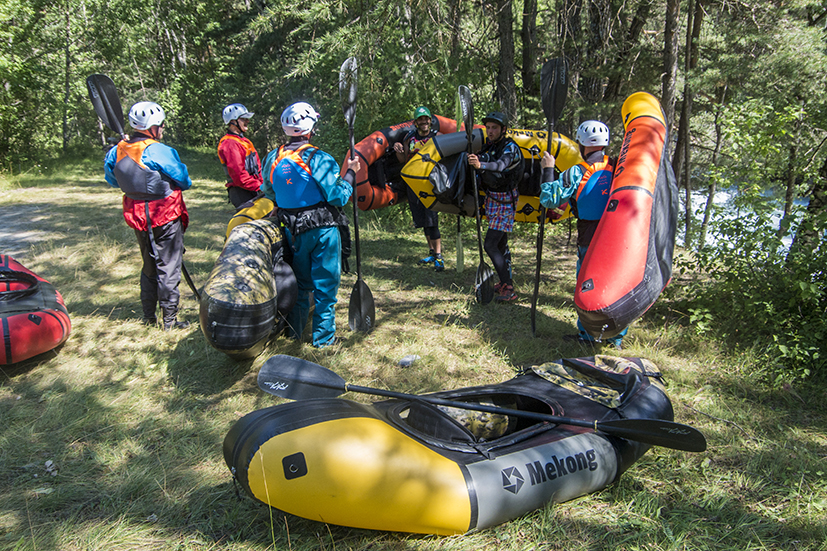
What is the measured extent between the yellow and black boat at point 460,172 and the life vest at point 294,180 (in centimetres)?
206

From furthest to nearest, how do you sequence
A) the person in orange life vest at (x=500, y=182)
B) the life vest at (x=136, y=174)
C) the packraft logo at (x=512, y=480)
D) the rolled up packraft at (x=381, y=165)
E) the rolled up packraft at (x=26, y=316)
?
the rolled up packraft at (x=381, y=165)
the person in orange life vest at (x=500, y=182)
the life vest at (x=136, y=174)
the rolled up packraft at (x=26, y=316)
the packraft logo at (x=512, y=480)

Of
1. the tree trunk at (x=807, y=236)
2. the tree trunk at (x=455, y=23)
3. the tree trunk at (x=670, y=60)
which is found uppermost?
the tree trunk at (x=455, y=23)

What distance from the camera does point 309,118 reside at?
409 cm

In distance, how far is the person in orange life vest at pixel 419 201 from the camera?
262 inches

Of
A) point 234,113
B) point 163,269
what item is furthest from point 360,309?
point 234,113

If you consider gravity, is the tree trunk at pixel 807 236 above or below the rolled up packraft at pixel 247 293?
above

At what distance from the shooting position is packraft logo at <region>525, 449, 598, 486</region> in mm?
2449

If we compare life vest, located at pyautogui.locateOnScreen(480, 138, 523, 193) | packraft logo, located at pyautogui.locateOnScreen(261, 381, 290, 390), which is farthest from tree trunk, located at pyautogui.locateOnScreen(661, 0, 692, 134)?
packraft logo, located at pyautogui.locateOnScreen(261, 381, 290, 390)

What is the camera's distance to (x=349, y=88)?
473 cm

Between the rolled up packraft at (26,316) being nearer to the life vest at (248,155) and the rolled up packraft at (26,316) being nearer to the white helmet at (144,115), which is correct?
the white helmet at (144,115)

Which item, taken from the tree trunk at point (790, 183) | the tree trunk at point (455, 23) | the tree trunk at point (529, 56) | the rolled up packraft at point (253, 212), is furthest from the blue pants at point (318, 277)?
the tree trunk at point (529, 56)

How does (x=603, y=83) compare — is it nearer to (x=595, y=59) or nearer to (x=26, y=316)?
(x=595, y=59)

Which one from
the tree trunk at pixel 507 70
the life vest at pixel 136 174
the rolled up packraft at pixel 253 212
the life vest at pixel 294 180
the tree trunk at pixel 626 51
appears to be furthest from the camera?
the tree trunk at pixel 507 70

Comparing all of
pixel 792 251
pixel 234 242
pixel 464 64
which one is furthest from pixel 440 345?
pixel 464 64
